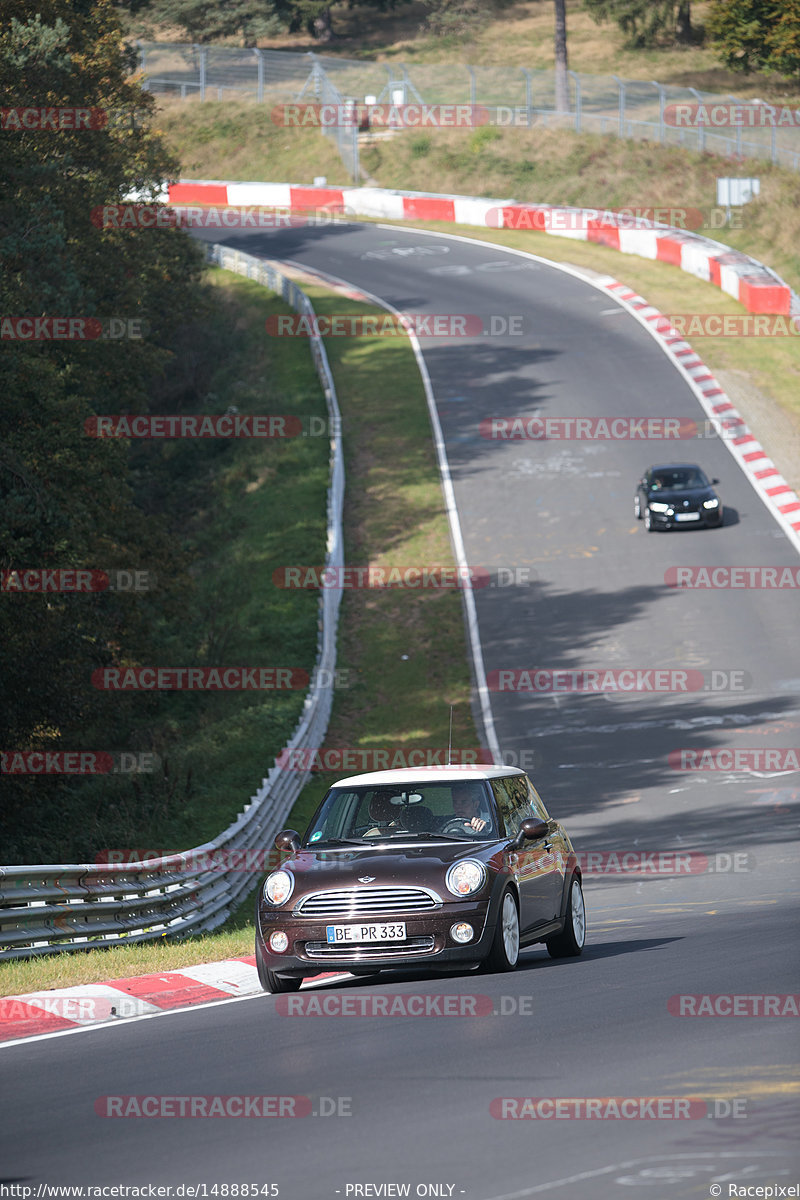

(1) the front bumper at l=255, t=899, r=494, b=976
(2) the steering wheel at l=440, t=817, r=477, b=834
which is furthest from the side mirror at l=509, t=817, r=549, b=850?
(1) the front bumper at l=255, t=899, r=494, b=976

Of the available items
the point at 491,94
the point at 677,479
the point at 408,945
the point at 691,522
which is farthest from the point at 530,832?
the point at 491,94

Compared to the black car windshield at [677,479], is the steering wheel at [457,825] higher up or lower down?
higher up

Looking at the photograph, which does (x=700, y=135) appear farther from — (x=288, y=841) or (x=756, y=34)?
(x=288, y=841)

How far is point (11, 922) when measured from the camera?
12.8 m

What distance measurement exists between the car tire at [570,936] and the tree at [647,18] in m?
72.2

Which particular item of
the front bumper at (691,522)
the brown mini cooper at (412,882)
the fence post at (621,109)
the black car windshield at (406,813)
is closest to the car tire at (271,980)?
the brown mini cooper at (412,882)

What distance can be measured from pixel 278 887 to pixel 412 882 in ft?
3.23

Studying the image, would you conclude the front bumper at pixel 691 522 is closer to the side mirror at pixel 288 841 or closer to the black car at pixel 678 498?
the black car at pixel 678 498

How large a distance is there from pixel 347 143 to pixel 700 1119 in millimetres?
66471

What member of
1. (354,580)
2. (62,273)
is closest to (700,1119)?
(62,273)

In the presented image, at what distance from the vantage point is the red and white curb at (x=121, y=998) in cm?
1021

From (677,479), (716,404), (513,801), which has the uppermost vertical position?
(513,801)

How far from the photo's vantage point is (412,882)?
10539 millimetres

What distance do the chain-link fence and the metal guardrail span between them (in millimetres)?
41337
